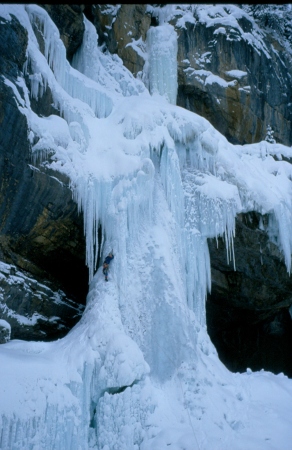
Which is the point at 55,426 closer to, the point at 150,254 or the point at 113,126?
the point at 150,254

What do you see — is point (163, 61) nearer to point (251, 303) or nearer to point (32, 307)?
point (251, 303)

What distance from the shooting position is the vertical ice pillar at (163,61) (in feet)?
45.9

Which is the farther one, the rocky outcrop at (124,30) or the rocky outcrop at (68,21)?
the rocky outcrop at (124,30)

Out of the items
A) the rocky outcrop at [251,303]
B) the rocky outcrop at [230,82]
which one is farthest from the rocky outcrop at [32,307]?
the rocky outcrop at [230,82]

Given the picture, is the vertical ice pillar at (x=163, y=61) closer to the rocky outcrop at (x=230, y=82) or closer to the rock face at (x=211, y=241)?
the rock face at (x=211, y=241)

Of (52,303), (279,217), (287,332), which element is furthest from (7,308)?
(287,332)

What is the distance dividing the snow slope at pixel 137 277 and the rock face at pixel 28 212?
0.94ft

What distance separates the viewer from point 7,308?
29.5 ft

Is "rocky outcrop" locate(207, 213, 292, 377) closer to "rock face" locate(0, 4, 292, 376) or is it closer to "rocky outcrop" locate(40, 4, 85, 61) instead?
"rock face" locate(0, 4, 292, 376)

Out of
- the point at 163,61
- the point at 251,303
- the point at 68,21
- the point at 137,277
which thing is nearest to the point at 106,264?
the point at 137,277

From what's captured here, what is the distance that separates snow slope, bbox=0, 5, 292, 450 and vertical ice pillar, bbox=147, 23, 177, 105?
901 millimetres

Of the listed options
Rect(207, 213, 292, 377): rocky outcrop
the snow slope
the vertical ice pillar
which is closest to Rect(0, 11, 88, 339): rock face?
the snow slope

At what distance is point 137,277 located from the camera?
358 inches

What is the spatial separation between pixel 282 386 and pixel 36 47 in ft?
33.5
